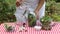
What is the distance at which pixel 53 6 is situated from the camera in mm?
7773

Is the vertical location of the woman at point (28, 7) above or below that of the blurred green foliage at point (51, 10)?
above

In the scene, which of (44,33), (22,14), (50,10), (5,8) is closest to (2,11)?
(5,8)

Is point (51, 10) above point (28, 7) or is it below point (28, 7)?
below

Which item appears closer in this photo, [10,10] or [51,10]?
[10,10]

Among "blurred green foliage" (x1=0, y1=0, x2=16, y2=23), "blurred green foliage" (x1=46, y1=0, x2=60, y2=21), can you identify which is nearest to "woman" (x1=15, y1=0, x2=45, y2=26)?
"blurred green foliage" (x1=0, y1=0, x2=16, y2=23)

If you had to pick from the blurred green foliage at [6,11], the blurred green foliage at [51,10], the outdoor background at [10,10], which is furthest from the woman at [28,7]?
the blurred green foliage at [51,10]

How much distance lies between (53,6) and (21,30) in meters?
4.81

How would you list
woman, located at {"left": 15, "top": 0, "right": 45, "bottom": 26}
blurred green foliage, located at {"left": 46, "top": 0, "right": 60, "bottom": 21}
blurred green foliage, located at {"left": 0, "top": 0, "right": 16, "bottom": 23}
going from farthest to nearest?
1. blurred green foliage, located at {"left": 46, "top": 0, "right": 60, "bottom": 21}
2. blurred green foliage, located at {"left": 0, "top": 0, "right": 16, "bottom": 23}
3. woman, located at {"left": 15, "top": 0, "right": 45, "bottom": 26}

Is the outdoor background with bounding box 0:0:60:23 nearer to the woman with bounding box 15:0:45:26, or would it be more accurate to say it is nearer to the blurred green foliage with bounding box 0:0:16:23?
the blurred green foliage with bounding box 0:0:16:23

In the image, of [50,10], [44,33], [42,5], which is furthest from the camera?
[50,10]

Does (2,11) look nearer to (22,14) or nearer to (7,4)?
(7,4)

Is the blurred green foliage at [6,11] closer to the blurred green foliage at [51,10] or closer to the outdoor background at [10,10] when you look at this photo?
the outdoor background at [10,10]

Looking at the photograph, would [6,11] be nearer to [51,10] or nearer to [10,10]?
[10,10]

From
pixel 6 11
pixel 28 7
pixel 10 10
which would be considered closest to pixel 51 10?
pixel 10 10
